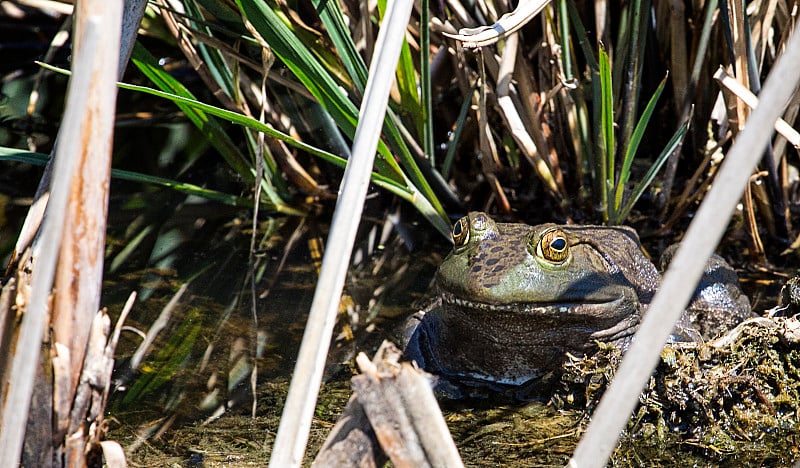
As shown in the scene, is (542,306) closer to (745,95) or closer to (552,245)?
(552,245)

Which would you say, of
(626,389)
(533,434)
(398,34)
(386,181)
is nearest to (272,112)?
(386,181)

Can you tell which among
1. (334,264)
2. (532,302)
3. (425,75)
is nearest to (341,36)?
(425,75)

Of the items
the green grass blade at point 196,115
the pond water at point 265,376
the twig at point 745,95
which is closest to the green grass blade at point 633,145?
the twig at point 745,95

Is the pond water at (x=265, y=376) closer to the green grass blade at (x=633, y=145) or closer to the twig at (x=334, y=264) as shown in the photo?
the twig at (x=334, y=264)

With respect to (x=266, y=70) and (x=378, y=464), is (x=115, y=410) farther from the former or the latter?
(x=266, y=70)

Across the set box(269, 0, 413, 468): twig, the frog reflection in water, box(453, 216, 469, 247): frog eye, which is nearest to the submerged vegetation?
the frog reflection in water

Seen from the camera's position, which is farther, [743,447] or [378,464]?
[743,447]

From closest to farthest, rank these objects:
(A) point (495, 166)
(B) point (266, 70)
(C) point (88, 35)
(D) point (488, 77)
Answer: (C) point (88, 35) < (B) point (266, 70) < (D) point (488, 77) < (A) point (495, 166)
